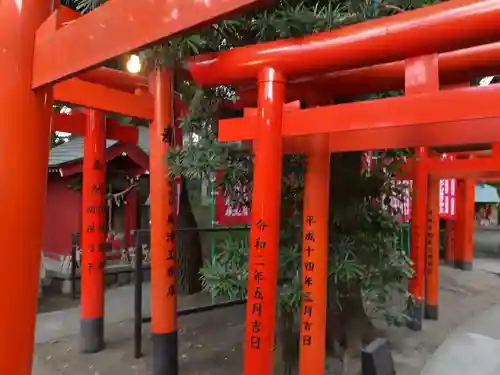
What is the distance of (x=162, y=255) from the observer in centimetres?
423

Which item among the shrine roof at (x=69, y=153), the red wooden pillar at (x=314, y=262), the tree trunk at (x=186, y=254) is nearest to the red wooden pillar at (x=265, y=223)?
the red wooden pillar at (x=314, y=262)

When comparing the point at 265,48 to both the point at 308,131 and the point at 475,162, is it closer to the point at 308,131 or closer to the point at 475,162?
the point at 308,131

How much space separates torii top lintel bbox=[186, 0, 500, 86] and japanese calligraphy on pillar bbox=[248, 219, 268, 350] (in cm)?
102

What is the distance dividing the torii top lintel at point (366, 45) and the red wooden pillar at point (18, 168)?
1.44 m

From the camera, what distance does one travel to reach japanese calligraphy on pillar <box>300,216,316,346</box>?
3494 mm

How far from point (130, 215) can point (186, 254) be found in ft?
7.88

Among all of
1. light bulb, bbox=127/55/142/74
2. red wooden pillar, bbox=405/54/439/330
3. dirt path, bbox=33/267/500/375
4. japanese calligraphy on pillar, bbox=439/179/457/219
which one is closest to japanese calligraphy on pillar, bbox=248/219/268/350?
dirt path, bbox=33/267/500/375

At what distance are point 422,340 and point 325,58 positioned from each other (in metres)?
4.67

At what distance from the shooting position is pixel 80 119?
17.6 feet

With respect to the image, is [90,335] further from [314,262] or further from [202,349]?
[314,262]

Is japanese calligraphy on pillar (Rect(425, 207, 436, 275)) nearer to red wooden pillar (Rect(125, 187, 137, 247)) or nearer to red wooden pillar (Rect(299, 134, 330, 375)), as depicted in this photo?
red wooden pillar (Rect(299, 134, 330, 375))

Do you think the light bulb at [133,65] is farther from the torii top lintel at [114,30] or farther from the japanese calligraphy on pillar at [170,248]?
the torii top lintel at [114,30]

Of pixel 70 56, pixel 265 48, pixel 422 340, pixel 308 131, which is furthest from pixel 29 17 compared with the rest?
pixel 422 340

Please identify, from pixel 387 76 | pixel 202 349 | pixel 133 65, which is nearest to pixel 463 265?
pixel 202 349
